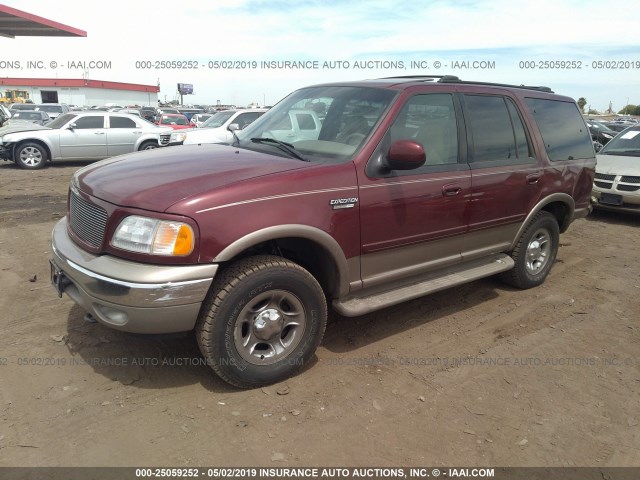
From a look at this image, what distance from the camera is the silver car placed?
1309 centimetres

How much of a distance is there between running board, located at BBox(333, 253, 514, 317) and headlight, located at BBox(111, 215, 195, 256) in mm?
1208

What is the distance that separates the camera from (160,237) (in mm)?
2709

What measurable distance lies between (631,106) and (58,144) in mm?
85893

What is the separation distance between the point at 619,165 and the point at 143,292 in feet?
28.8

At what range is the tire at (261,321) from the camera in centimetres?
290

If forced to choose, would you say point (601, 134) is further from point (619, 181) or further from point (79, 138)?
point (79, 138)

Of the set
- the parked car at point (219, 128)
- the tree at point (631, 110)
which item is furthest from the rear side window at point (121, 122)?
the tree at point (631, 110)

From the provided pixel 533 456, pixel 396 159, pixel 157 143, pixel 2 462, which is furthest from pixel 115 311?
pixel 157 143

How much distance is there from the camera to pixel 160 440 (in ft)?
8.76

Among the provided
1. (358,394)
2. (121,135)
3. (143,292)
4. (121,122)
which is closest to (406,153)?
(358,394)

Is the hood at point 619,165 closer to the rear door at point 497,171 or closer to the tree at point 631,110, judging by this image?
the rear door at point 497,171

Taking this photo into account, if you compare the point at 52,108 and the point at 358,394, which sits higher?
the point at 52,108

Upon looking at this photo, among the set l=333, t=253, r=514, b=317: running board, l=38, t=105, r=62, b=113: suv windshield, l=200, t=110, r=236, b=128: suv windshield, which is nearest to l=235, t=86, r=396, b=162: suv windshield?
l=333, t=253, r=514, b=317: running board

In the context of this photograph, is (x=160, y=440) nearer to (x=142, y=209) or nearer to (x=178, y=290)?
(x=178, y=290)
